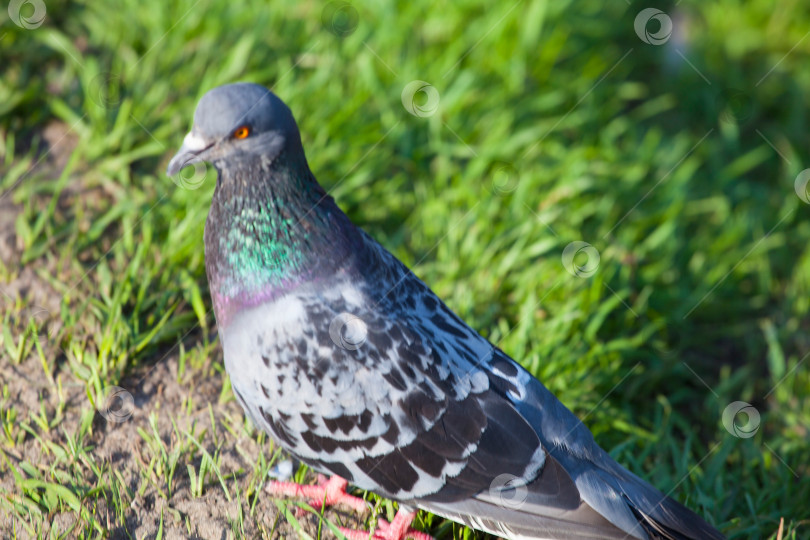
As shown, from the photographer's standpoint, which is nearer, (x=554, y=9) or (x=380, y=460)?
(x=380, y=460)

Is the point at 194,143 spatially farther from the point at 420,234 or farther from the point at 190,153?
the point at 420,234

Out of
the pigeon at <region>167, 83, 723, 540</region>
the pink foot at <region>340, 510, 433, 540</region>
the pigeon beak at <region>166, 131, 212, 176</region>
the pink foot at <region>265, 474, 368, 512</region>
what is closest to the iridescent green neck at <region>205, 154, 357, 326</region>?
the pigeon at <region>167, 83, 723, 540</region>

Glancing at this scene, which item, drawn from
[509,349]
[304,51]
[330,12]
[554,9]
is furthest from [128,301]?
[554,9]

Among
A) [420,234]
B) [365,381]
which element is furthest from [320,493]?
[420,234]

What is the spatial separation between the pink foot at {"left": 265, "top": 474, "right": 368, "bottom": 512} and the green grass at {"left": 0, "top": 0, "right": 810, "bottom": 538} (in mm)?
64

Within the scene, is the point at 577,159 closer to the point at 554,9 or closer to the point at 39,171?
the point at 554,9

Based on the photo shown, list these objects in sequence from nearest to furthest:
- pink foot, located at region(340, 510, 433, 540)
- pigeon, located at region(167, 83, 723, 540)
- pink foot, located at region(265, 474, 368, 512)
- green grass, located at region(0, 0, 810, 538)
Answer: pigeon, located at region(167, 83, 723, 540) < pink foot, located at region(340, 510, 433, 540) < pink foot, located at region(265, 474, 368, 512) < green grass, located at region(0, 0, 810, 538)

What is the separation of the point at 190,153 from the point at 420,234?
181 centimetres

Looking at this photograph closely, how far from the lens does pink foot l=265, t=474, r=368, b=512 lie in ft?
10.3

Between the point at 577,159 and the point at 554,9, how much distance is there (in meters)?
1.29

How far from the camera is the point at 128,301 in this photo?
368 centimetres

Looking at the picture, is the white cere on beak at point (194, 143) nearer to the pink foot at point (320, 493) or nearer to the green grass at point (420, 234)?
the green grass at point (420, 234)

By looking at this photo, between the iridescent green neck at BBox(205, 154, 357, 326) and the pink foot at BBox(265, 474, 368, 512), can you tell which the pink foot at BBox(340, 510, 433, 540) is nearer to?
the pink foot at BBox(265, 474, 368, 512)

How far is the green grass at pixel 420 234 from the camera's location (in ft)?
10.7
